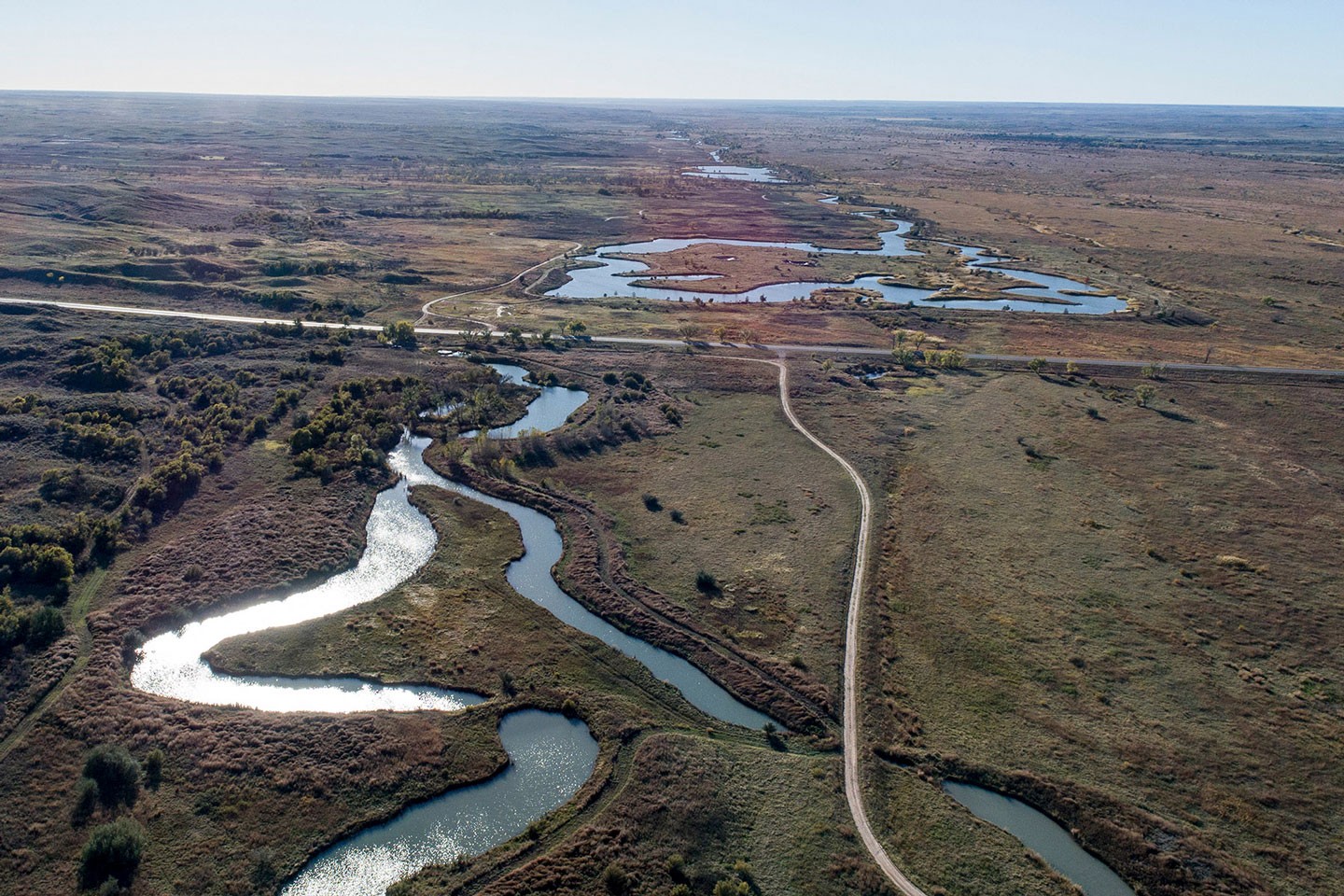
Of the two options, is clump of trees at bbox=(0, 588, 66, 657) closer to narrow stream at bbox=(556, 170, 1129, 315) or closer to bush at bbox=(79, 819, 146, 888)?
bush at bbox=(79, 819, 146, 888)

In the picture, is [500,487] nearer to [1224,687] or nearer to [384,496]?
[384,496]

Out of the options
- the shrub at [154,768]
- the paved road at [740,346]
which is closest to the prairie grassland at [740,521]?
the paved road at [740,346]

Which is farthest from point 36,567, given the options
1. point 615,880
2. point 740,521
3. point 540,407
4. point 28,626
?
point 740,521

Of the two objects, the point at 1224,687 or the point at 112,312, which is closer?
the point at 1224,687

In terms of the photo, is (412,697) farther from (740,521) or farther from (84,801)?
(740,521)

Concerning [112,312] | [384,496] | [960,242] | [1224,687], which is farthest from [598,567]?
[960,242]

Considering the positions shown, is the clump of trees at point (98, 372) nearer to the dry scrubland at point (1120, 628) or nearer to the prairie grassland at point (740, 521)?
the prairie grassland at point (740, 521)
